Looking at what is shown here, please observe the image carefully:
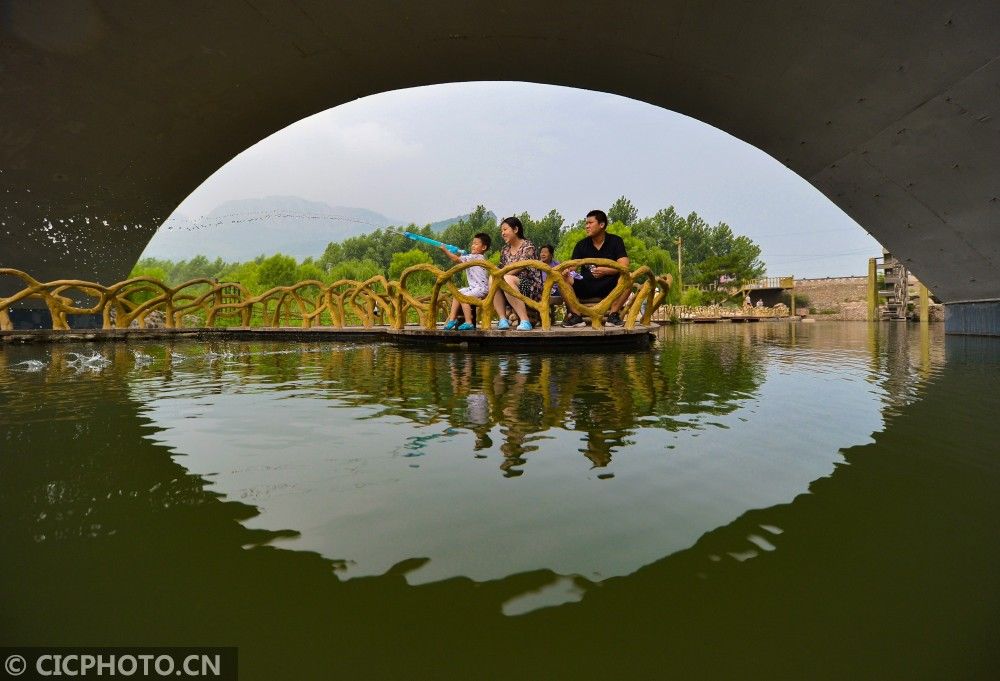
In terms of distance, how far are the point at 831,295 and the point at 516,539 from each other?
51538 millimetres

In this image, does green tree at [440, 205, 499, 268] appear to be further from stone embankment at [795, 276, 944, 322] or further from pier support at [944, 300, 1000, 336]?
pier support at [944, 300, 1000, 336]

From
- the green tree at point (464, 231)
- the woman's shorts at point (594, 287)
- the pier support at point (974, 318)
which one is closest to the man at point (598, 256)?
the woman's shorts at point (594, 287)

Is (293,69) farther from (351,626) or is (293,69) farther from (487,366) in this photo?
(351,626)

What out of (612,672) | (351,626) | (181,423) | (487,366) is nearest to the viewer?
(612,672)

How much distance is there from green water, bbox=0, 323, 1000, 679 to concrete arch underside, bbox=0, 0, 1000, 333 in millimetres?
4764

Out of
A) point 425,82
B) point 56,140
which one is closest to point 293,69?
point 425,82

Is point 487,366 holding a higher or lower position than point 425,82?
lower

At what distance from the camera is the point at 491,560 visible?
1.06m

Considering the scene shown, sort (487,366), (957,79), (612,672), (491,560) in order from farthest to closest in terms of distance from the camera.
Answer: (957,79)
(487,366)
(491,560)
(612,672)

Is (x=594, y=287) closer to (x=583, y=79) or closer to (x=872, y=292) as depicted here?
(x=583, y=79)

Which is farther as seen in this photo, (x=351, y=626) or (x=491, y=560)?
(x=491, y=560)

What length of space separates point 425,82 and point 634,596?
10.6 m

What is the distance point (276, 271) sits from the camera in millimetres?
28859

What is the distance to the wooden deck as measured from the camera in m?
6.02
